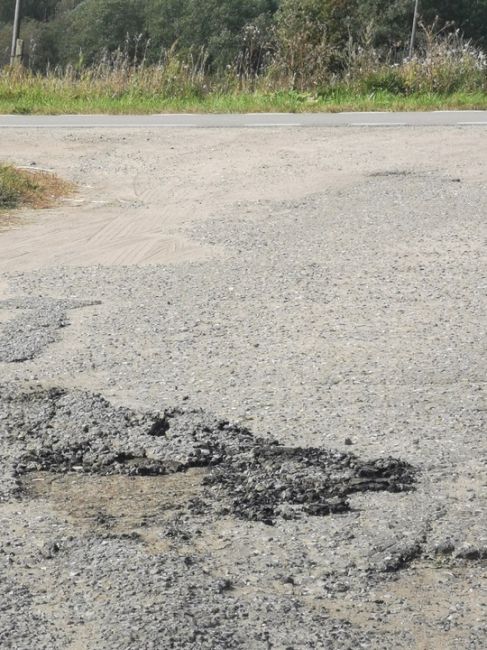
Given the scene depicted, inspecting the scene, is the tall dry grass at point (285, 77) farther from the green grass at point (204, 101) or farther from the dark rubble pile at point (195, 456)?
the dark rubble pile at point (195, 456)

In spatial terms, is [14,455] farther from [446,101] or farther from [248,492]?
[446,101]

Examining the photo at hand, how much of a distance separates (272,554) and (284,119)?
12.8m

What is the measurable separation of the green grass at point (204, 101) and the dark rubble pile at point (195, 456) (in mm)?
12525

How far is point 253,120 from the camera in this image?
16188 mm

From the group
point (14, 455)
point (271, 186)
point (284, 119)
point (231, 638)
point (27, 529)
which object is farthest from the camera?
point (284, 119)

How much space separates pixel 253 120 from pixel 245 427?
11426 mm

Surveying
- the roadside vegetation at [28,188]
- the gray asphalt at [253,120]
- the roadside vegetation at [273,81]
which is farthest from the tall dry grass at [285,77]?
the roadside vegetation at [28,188]

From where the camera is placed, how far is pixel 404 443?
5047 millimetres

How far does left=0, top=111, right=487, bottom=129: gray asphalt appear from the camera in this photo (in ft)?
51.1

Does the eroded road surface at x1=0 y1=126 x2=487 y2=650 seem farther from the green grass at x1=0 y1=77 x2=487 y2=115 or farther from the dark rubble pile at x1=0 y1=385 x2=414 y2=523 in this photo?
the green grass at x1=0 y1=77 x2=487 y2=115

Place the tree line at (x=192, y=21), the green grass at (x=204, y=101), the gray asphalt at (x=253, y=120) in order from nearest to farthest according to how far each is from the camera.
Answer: the gray asphalt at (x=253, y=120)
the green grass at (x=204, y=101)
the tree line at (x=192, y=21)

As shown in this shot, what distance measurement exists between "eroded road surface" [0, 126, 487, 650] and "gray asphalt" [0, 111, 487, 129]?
4.89m

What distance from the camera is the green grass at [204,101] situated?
57.6 feet

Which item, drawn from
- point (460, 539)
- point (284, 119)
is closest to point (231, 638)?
point (460, 539)
